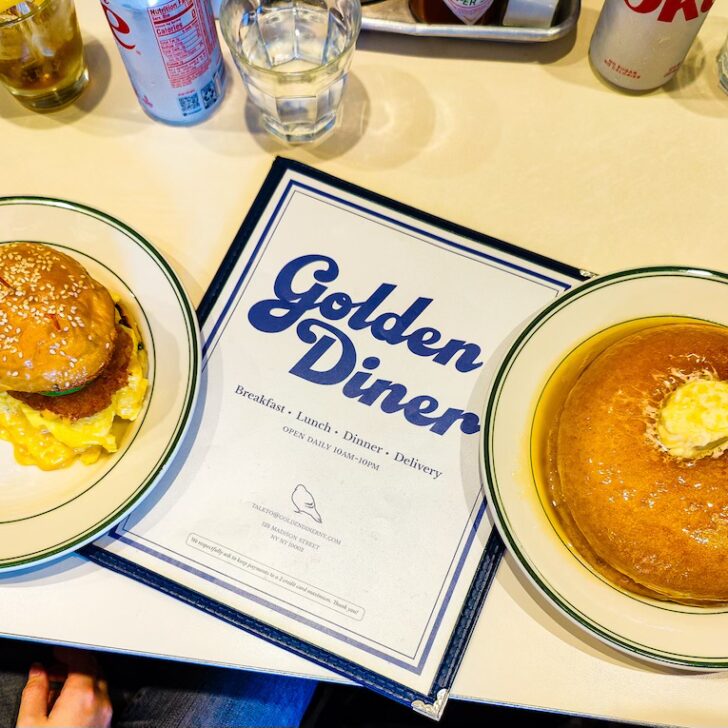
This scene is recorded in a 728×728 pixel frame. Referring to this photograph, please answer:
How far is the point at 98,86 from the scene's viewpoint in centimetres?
104

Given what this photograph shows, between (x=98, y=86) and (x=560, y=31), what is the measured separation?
662 millimetres

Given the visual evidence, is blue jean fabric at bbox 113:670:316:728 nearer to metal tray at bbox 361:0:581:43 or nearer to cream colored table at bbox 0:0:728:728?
cream colored table at bbox 0:0:728:728

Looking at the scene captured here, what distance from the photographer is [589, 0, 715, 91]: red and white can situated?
2.88 ft

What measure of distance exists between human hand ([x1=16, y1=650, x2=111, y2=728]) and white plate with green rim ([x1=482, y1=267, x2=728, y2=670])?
69 cm

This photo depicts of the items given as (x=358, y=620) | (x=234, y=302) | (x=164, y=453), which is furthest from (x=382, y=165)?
(x=358, y=620)

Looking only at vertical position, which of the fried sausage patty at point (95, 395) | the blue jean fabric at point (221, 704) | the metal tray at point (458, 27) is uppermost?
the metal tray at point (458, 27)

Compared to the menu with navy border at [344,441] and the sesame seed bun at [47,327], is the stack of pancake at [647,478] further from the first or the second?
the sesame seed bun at [47,327]

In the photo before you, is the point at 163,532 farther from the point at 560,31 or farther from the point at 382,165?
the point at 560,31

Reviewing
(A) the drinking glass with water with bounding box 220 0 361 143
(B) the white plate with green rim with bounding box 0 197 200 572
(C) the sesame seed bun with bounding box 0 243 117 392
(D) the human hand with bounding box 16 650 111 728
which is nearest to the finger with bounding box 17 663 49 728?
(D) the human hand with bounding box 16 650 111 728

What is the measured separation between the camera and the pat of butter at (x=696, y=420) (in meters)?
0.71

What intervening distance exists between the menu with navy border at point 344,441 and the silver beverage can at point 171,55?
0.50ft

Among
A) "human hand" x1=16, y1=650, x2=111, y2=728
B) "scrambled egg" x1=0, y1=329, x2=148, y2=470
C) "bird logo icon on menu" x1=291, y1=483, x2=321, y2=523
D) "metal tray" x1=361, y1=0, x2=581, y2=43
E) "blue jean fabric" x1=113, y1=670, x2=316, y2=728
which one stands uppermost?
"metal tray" x1=361, y1=0, x2=581, y2=43

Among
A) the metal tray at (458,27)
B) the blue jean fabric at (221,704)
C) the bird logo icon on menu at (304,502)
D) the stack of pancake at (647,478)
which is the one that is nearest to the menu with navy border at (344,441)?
the bird logo icon on menu at (304,502)

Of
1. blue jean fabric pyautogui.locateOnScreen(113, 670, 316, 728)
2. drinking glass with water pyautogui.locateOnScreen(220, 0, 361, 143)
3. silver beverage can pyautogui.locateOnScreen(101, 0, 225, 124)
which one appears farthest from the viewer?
blue jean fabric pyautogui.locateOnScreen(113, 670, 316, 728)
